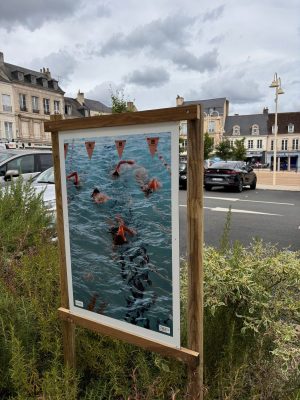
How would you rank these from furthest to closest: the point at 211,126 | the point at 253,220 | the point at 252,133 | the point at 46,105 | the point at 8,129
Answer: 1. the point at 211,126
2. the point at 252,133
3. the point at 46,105
4. the point at 8,129
5. the point at 253,220

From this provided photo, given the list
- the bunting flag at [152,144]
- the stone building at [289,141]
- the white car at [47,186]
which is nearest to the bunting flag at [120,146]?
the bunting flag at [152,144]

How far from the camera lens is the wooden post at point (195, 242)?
1512 millimetres

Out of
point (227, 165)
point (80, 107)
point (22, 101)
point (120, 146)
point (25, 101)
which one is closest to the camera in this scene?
point (120, 146)

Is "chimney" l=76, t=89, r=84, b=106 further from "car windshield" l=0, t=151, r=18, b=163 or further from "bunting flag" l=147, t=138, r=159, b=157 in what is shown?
"bunting flag" l=147, t=138, r=159, b=157

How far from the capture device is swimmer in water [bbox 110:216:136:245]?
68.7 inches

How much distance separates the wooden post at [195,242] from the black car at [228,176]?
1470 centimetres

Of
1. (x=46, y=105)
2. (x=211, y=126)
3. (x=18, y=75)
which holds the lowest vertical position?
(x=211, y=126)

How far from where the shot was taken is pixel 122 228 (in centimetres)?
176

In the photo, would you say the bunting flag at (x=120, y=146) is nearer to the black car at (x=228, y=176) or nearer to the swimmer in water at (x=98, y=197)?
the swimmer in water at (x=98, y=197)

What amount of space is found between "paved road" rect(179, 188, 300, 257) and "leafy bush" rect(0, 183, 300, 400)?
9.49ft

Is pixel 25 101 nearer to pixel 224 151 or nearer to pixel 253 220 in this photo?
pixel 224 151

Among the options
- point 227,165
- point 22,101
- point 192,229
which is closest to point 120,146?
point 192,229

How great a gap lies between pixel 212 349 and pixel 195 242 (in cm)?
87

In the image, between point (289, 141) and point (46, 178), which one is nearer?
point (46, 178)
